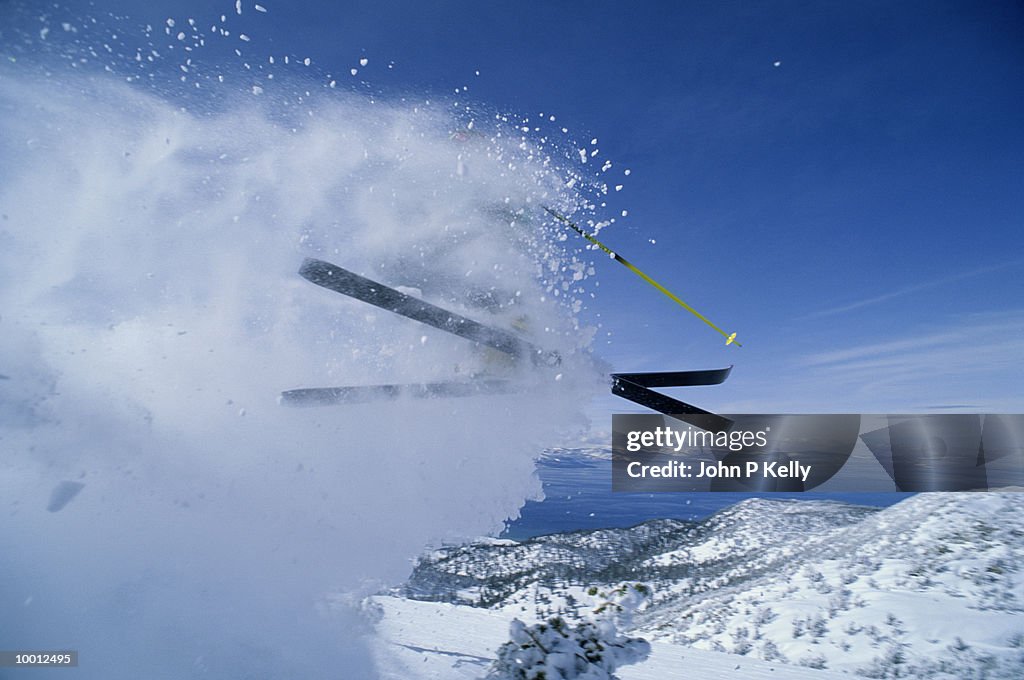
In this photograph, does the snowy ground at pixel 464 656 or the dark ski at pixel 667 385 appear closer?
the snowy ground at pixel 464 656

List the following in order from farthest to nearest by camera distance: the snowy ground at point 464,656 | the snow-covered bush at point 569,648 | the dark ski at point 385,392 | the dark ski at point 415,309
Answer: the dark ski at point 385,392
the snowy ground at point 464,656
the dark ski at point 415,309
the snow-covered bush at point 569,648

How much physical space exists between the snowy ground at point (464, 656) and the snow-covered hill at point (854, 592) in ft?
3.49

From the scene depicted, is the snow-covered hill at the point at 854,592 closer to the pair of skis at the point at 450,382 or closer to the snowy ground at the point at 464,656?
the snowy ground at the point at 464,656

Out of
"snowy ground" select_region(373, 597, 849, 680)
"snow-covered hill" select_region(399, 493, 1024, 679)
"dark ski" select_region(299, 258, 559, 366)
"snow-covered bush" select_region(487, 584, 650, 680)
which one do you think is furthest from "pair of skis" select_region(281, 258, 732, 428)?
"snowy ground" select_region(373, 597, 849, 680)

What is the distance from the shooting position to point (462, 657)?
7.92 metres

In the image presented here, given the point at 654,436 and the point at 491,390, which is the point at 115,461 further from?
the point at 654,436

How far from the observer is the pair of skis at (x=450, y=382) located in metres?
6.28

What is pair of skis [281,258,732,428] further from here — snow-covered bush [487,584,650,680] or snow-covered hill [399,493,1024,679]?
snow-covered hill [399,493,1024,679]

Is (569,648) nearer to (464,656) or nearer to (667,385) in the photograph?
(464,656)

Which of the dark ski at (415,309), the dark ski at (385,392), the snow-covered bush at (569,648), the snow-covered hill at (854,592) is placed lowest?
the snow-covered hill at (854,592)

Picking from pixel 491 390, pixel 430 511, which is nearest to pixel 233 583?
pixel 430 511

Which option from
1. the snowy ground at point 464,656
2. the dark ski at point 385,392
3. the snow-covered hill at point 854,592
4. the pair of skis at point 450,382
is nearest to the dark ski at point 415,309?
the pair of skis at point 450,382

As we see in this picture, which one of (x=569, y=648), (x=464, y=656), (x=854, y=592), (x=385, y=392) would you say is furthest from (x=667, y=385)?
(x=854, y=592)

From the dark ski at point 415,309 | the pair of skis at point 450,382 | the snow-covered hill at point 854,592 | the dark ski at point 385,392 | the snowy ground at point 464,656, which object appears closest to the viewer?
the dark ski at point 415,309
